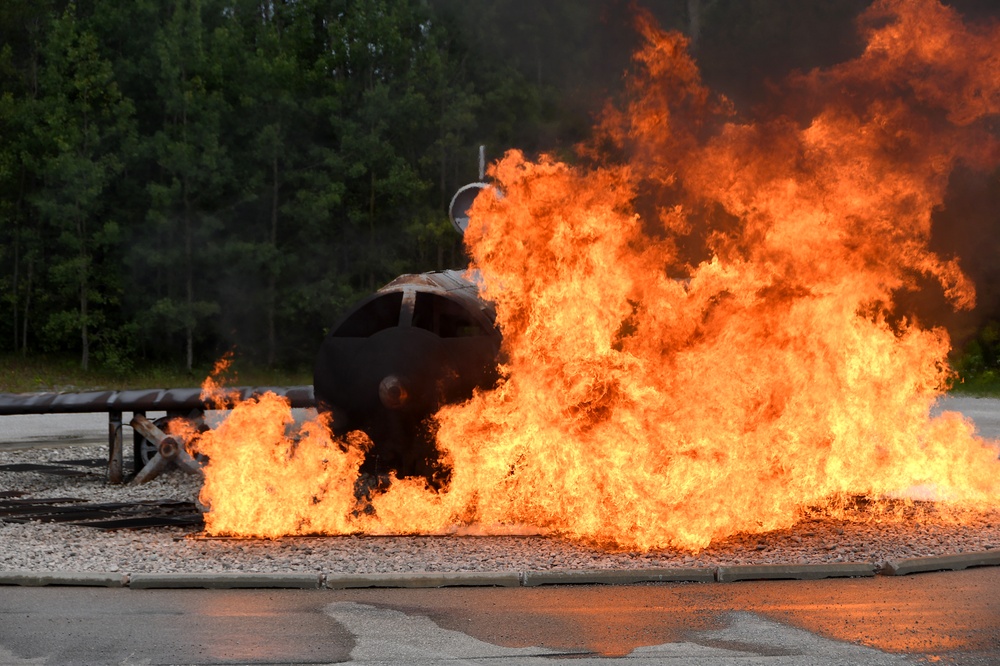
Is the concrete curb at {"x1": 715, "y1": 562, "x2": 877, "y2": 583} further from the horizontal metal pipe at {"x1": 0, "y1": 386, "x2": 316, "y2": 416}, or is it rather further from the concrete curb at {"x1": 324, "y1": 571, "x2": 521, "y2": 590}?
the horizontal metal pipe at {"x1": 0, "y1": 386, "x2": 316, "y2": 416}

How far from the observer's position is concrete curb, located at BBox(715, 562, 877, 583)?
10352 millimetres

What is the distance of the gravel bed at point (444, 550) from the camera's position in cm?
1079

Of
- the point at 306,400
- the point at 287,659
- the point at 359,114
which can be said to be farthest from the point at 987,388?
the point at 287,659

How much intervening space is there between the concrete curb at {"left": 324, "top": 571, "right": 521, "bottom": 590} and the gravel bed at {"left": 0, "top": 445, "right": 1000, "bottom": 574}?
0.89 ft

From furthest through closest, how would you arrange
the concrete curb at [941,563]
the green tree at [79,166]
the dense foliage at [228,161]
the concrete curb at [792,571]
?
1. the dense foliage at [228,161]
2. the green tree at [79,166]
3. the concrete curb at [941,563]
4. the concrete curb at [792,571]

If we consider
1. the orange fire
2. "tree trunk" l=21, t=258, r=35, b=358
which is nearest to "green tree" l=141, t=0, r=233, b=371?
"tree trunk" l=21, t=258, r=35, b=358

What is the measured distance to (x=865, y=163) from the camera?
15.0 metres

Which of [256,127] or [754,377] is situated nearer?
[754,377]

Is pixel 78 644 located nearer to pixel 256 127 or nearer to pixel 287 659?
pixel 287 659

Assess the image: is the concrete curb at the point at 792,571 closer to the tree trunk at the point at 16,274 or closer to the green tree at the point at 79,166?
the green tree at the point at 79,166

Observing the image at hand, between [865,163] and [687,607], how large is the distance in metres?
8.01

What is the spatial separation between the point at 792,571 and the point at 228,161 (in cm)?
4303

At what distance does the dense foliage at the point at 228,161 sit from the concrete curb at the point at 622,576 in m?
36.0

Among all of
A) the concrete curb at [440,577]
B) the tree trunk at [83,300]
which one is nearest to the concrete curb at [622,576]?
the concrete curb at [440,577]
